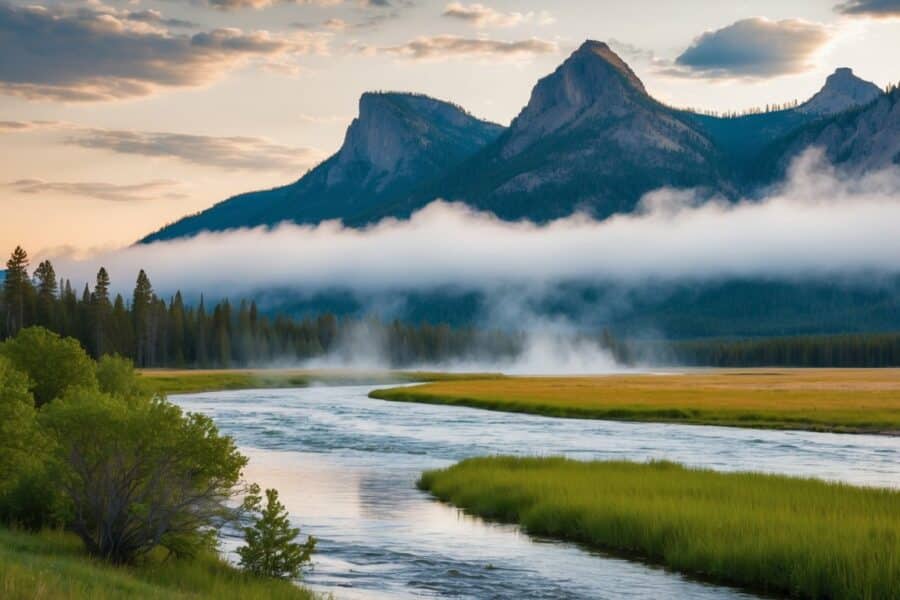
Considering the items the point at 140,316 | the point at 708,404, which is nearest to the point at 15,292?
the point at 140,316

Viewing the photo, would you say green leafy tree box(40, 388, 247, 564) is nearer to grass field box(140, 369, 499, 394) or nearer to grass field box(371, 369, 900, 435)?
grass field box(371, 369, 900, 435)

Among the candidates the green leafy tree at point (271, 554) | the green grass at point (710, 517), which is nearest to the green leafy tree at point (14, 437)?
the green leafy tree at point (271, 554)

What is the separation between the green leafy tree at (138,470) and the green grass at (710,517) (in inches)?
485

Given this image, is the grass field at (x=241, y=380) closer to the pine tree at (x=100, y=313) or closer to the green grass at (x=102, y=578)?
the pine tree at (x=100, y=313)

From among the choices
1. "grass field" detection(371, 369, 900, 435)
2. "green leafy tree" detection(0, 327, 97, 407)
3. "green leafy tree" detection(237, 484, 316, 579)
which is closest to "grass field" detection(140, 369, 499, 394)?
"grass field" detection(371, 369, 900, 435)

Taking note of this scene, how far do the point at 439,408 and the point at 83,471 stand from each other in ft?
269

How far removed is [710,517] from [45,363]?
2420 cm

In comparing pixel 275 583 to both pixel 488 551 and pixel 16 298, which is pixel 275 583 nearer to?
pixel 488 551

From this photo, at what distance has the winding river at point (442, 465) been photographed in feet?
87.9

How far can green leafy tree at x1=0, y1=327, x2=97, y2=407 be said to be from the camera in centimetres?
3934

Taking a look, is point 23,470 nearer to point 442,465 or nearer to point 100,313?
point 442,465

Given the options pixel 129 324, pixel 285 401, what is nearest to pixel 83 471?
pixel 285 401

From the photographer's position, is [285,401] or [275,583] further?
[285,401]

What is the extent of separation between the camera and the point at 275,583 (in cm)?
2428
